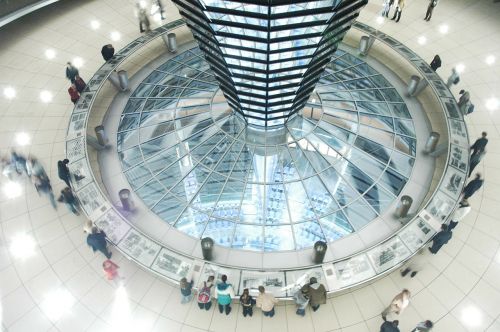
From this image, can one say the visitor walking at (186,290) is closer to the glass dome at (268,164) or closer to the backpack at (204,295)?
the backpack at (204,295)

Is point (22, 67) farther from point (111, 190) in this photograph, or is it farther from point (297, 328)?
point (297, 328)

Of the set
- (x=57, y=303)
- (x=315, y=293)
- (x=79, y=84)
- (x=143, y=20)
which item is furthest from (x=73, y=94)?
(x=315, y=293)

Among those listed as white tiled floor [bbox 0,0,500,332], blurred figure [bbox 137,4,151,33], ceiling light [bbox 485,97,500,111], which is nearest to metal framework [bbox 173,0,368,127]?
white tiled floor [bbox 0,0,500,332]

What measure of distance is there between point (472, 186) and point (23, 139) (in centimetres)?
1760

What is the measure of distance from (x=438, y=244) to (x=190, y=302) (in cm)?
779

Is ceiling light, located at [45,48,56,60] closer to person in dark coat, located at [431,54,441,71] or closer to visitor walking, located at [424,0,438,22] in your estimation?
person in dark coat, located at [431,54,441,71]

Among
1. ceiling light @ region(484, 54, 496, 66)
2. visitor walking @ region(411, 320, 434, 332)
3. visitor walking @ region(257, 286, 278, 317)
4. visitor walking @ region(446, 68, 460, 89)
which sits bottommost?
visitor walking @ region(411, 320, 434, 332)

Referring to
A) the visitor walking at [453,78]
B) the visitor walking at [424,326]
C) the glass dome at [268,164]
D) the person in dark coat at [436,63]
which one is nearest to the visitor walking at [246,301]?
the glass dome at [268,164]

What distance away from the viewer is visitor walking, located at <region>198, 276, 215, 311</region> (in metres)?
10.8

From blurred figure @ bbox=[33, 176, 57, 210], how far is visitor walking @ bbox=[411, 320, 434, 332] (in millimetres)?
12363

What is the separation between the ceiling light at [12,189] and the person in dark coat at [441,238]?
1457 centimetres

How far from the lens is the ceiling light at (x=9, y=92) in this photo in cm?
1834

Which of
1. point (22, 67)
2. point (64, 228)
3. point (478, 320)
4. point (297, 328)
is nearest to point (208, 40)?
point (64, 228)

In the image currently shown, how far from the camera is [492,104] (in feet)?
57.4
